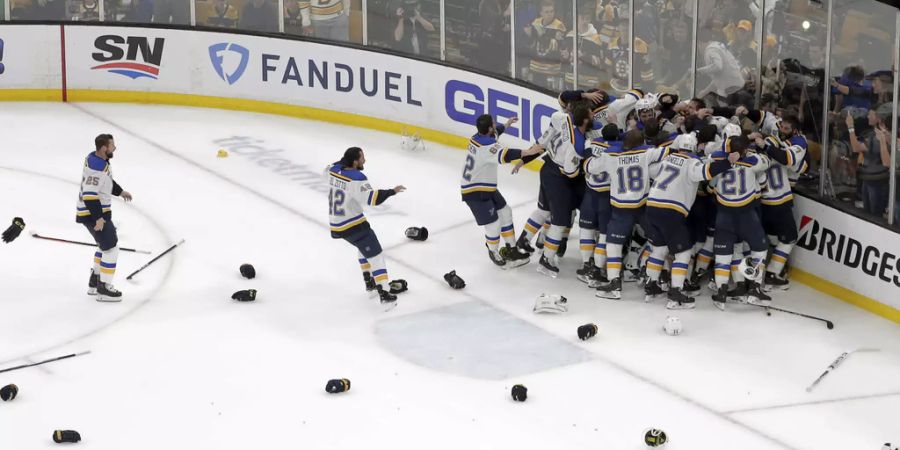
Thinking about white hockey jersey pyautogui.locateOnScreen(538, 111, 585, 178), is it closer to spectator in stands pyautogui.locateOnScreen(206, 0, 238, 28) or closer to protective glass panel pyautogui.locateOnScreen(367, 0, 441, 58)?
→ protective glass panel pyautogui.locateOnScreen(367, 0, 441, 58)

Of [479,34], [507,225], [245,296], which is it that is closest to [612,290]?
[507,225]

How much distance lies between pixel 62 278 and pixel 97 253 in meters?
0.73

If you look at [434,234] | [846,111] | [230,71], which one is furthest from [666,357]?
[230,71]

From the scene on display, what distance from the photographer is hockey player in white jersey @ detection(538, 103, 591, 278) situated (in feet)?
36.7

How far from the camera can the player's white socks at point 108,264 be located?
1083cm

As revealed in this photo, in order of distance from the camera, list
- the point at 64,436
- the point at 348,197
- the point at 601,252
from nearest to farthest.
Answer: the point at 64,436
the point at 348,197
the point at 601,252

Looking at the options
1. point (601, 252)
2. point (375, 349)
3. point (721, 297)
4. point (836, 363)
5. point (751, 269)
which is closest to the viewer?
point (836, 363)

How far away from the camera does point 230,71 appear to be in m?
16.6

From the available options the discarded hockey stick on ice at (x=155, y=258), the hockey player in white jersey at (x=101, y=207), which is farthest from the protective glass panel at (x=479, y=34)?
the hockey player in white jersey at (x=101, y=207)

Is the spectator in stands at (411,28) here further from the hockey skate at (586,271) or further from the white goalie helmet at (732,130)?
the white goalie helmet at (732,130)

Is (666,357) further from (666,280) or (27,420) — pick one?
(27,420)

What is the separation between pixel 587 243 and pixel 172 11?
732cm

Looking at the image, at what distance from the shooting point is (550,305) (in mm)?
10641

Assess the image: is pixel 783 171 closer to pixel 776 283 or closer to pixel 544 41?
pixel 776 283
